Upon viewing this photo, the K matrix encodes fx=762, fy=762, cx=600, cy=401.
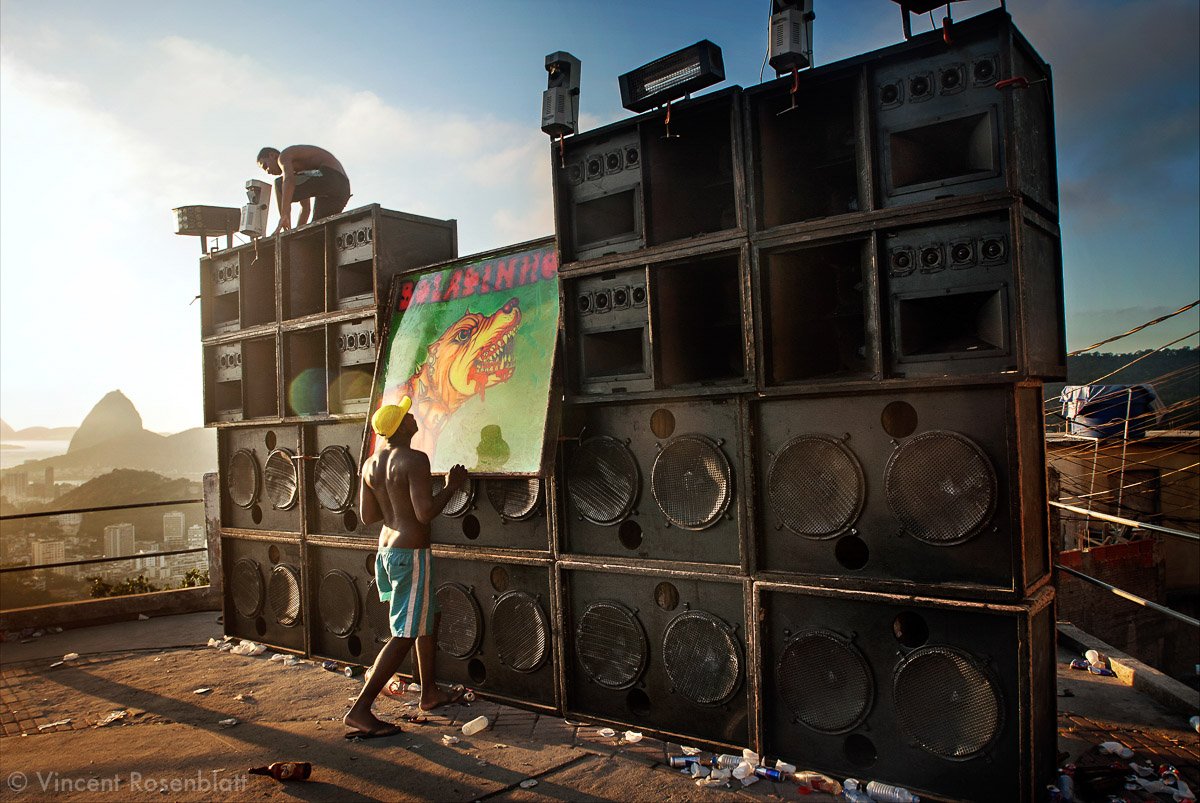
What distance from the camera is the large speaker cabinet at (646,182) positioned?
4801 mm

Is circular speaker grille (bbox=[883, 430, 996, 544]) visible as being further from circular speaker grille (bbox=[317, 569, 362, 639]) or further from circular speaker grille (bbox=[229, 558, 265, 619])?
circular speaker grille (bbox=[229, 558, 265, 619])

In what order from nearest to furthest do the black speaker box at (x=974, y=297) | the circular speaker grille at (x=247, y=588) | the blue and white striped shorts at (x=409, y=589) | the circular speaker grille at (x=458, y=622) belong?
the black speaker box at (x=974, y=297)
the blue and white striped shorts at (x=409, y=589)
the circular speaker grille at (x=458, y=622)
the circular speaker grille at (x=247, y=588)

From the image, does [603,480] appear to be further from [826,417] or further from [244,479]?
[244,479]

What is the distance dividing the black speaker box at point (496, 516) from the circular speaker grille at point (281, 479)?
2011 mm

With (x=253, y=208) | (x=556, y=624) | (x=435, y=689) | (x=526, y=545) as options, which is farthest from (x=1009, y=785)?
(x=253, y=208)

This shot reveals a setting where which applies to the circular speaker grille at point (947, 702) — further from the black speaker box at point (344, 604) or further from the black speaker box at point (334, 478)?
the black speaker box at point (334, 478)

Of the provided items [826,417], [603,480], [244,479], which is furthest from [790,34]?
[244,479]

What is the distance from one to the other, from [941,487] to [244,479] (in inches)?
262

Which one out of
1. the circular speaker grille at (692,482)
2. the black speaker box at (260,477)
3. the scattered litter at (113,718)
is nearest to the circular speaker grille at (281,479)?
the black speaker box at (260,477)

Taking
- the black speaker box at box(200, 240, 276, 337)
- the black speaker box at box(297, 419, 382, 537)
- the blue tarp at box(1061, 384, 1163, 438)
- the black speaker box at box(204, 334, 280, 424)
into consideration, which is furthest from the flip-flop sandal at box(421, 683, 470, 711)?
the blue tarp at box(1061, 384, 1163, 438)

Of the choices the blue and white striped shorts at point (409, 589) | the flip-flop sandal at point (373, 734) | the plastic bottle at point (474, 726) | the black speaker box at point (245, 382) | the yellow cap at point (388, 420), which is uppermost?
the black speaker box at point (245, 382)

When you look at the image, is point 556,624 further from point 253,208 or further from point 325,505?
point 253,208

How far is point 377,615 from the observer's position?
643 centimetres

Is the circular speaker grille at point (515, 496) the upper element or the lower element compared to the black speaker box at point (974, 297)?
lower
